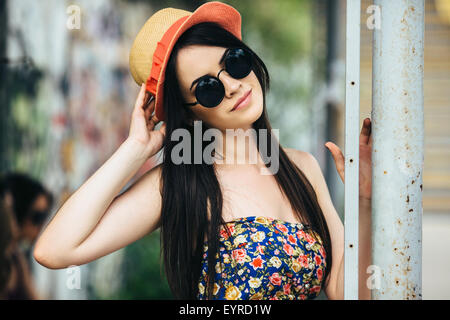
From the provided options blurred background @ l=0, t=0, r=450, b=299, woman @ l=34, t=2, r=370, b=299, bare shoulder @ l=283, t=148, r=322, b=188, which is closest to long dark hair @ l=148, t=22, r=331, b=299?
woman @ l=34, t=2, r=370, b=299

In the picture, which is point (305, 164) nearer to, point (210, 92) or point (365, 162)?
point (365, 162)

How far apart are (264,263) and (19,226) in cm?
200

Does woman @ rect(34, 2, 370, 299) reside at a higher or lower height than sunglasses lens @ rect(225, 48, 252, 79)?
lower

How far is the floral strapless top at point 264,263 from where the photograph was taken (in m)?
1.58

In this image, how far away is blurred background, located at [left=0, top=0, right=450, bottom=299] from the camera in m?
3.17

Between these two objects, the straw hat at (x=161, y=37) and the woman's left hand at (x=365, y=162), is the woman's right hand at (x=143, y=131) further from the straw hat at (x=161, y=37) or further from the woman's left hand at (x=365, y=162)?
the woman's left hand at (x=365, y=162)

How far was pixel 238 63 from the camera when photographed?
1603 millimetres

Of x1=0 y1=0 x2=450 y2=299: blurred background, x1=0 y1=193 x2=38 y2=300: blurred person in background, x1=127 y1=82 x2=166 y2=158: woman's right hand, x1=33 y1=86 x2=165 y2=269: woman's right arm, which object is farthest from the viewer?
x1=0 y1=0 x2=450 y2=299: blurred background

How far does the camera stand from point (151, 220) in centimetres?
165

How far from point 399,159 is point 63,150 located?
2557mm

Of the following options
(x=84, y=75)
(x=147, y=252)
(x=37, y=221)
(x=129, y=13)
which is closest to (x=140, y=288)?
(x=147, y=252)

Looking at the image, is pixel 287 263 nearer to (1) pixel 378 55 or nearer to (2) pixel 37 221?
(1) pixel 378 55

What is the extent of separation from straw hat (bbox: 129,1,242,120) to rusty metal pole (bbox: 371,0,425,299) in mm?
545

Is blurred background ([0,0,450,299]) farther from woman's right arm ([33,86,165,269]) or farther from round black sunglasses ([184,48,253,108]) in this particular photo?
round black sunglasses ([184,48,253,108])
